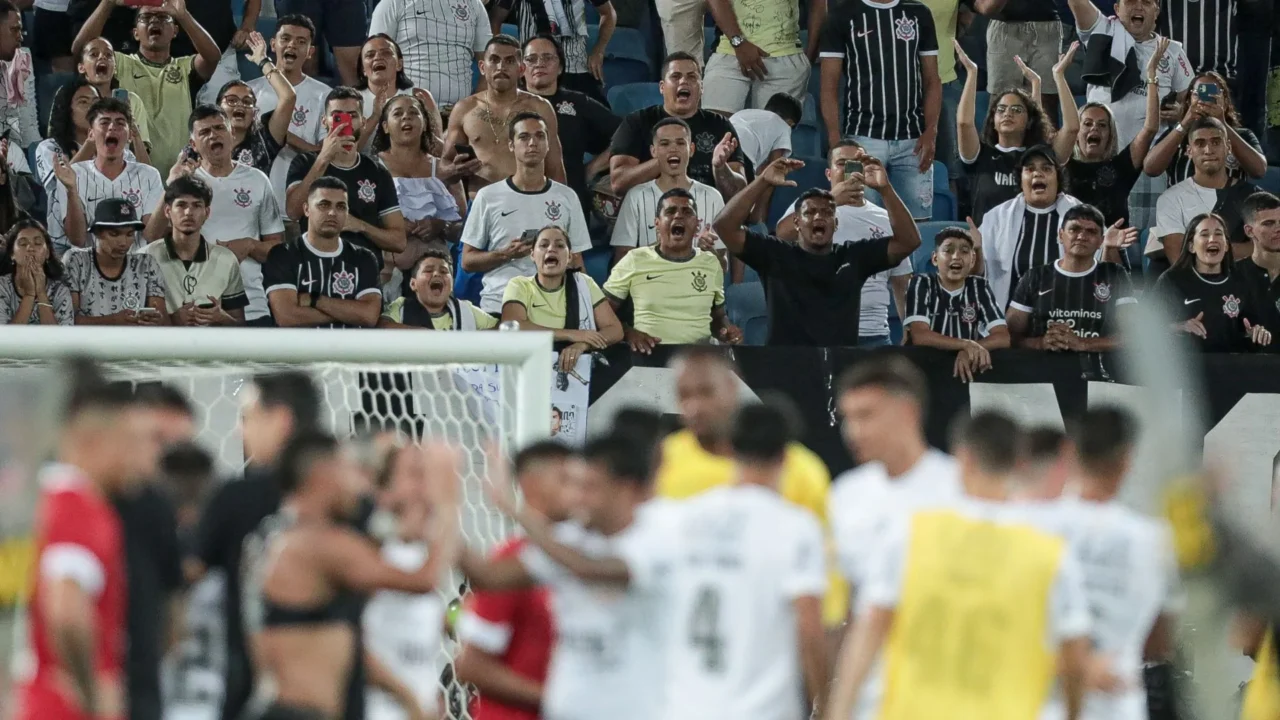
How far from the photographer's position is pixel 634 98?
1032cm

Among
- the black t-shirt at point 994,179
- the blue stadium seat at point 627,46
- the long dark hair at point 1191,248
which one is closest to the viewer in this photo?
the long dark hair at point 1191,248

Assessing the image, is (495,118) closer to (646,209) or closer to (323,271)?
(646,209)

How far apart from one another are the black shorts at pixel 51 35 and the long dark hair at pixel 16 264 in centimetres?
205

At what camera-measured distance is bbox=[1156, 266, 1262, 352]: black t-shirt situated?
7.88m

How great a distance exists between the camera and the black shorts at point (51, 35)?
9.30 m

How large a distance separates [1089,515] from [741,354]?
2.90m

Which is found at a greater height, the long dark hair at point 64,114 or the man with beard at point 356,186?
the long dark hair at point 64,114

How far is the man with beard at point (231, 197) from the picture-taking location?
8133 millimetres

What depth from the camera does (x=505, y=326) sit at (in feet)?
16.4

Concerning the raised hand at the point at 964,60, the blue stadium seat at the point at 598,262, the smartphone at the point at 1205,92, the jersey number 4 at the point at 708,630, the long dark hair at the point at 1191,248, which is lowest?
the jersey number 4 at the point at 708,630

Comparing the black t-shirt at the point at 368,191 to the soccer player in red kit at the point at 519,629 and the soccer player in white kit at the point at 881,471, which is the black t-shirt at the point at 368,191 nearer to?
the soccer player in red kit at the point at 519,629

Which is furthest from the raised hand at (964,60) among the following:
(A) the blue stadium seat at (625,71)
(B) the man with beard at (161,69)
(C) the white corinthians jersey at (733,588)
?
(C) the white corinthians jersey at (733,588)

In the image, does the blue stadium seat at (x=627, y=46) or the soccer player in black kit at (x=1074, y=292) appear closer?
the soccer player in black kit at (x=1074, y=292)

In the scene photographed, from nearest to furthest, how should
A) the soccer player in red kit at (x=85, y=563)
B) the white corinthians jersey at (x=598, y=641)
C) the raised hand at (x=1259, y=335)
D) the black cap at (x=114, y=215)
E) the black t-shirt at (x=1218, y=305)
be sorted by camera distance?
the soccer player in red kit at (x=85, y=563) < the white corinthians jersey at (x=598, y=641) < the black cap at (x=114, y=215) < the raised hand at (x=1259, y=335) < the black t-shirt at (x=1218, y=305)
